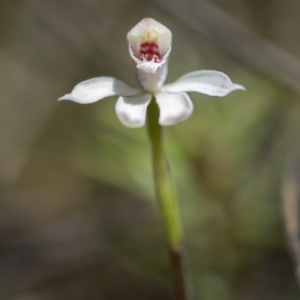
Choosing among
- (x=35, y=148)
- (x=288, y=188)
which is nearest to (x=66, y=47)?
(x=35, y=148)

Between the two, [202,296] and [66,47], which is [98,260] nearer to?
[202,296]

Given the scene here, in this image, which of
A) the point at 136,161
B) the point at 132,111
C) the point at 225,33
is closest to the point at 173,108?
the point at 132,111

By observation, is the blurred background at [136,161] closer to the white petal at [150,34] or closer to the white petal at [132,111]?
the white petal at [150,34]

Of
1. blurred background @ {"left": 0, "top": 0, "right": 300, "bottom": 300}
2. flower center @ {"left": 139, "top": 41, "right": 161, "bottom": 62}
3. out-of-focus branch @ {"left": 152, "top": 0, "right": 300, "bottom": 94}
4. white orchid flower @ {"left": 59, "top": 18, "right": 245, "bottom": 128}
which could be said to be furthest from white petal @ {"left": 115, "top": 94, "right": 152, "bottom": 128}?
out-of-focus branch @ {"left": 152, "top": 0, "right": 300, "bottom": 94}

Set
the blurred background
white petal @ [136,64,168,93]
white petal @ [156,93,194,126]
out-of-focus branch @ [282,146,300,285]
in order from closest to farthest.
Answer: white petal @ [156,93,194,126]
white petal @ [136,64,168,93]
out-of-focus branch @ [282,146,300,285]
the blurred background

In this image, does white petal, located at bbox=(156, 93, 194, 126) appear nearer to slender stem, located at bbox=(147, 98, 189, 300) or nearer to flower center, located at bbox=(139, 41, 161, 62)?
slender stem, located at bbox=(147, 98, 189, 300)

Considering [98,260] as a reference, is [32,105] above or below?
above

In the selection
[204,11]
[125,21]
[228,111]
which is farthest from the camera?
[125,21]

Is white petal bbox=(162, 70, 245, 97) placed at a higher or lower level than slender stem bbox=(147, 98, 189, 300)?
higher

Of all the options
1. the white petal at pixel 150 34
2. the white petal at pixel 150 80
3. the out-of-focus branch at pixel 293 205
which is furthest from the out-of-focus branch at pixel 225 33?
the white petal at pixel 150 80
